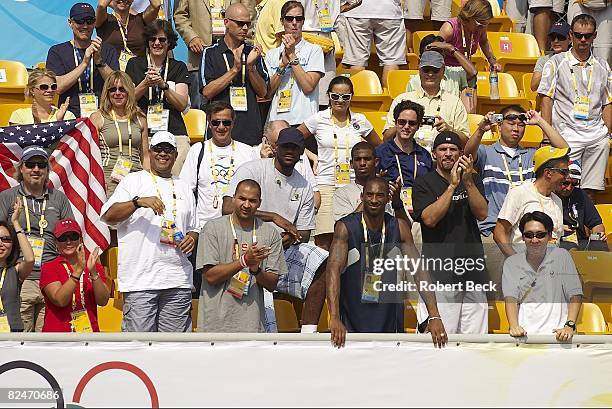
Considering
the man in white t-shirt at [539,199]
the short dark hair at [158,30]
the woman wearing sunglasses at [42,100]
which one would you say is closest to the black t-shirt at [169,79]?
the short dark hair at [158,30]

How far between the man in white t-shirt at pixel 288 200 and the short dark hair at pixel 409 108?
952 millimetres

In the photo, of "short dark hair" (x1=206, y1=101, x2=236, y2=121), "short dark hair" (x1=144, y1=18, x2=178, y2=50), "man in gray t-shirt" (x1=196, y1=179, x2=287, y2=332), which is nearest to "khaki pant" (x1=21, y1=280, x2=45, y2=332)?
"man in gray t-shirt" (x1=196, y1=179, x2=287, y2=332)

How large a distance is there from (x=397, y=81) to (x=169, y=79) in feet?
9.13

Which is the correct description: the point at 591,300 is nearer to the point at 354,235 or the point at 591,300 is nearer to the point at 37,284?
the point at 354,235

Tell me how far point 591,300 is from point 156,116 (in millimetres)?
3968

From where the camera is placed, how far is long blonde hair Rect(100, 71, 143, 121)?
10.3m

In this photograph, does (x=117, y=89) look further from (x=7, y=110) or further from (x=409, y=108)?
(x=409, y=108)

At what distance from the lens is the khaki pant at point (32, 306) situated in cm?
897

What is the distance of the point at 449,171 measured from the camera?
30.8 feet

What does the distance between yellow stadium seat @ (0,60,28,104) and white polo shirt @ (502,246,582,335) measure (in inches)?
231

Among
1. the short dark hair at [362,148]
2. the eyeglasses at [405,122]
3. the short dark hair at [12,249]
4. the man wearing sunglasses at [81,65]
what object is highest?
the man wearing sunglasses at [81,65]

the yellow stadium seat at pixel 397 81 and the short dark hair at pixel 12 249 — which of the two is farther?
the yellow stadium seat at pixel 397 81

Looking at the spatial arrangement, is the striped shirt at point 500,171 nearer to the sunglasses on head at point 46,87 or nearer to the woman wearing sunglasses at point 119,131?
the woman wearing sunglasses at point 119,131

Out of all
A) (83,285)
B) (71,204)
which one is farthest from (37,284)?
(71,204)
